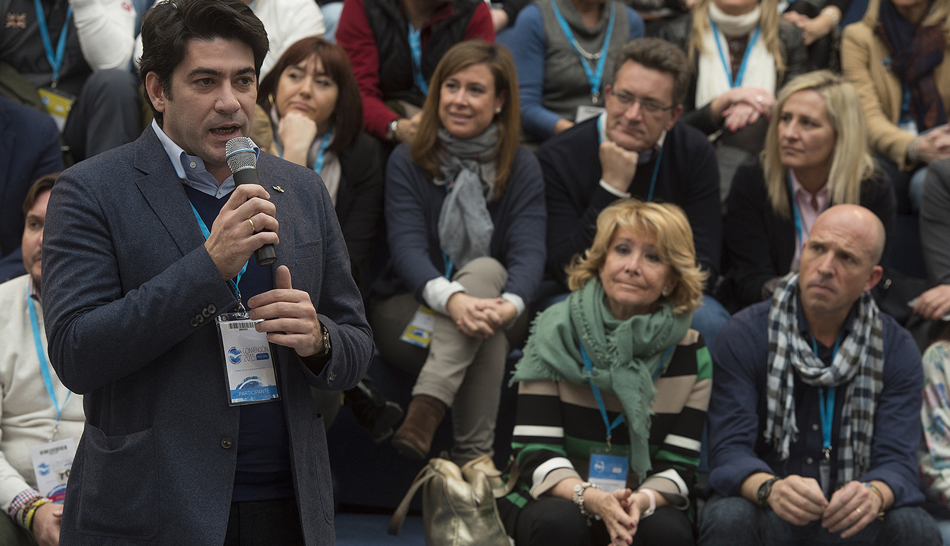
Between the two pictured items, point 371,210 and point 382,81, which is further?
point 382,81

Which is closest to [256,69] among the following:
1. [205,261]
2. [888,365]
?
[205,261]

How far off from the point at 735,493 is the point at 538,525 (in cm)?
62

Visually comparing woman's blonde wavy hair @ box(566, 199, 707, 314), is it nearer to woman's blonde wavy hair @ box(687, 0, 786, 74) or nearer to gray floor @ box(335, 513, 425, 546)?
gray floor @ box(335, 513, 425, 546)

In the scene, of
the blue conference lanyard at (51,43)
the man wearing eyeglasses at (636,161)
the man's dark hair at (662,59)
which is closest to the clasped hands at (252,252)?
the man wearing eyeglasses at (636,161)

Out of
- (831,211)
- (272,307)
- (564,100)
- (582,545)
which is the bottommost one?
(582,545)

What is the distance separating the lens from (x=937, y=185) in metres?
3.60

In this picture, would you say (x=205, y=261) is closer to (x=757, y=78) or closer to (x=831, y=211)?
(x=831, y=211)

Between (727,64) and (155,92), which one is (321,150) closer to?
(155,92)

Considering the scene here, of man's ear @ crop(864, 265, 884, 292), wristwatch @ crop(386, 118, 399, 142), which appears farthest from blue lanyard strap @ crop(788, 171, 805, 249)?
wristwatch @ crop(386, 118, 399, 142)

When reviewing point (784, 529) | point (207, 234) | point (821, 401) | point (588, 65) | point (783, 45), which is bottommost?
point (784, 529)

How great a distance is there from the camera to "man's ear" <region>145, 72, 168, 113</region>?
4.77ft

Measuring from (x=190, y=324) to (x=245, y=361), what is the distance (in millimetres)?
137

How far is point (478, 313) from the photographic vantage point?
288cm

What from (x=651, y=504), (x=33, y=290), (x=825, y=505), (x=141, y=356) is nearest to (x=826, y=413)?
(x=825, y=505)
